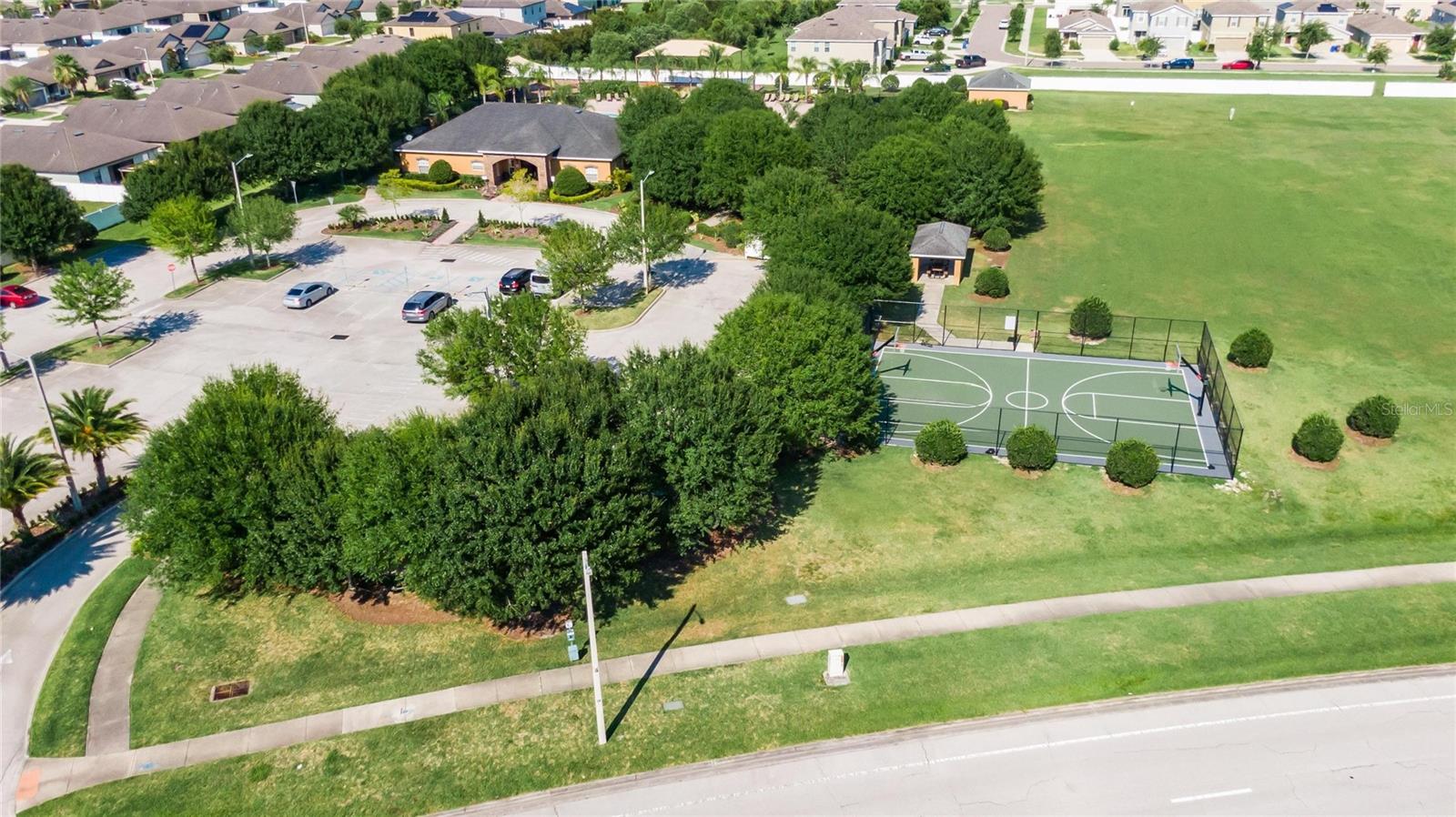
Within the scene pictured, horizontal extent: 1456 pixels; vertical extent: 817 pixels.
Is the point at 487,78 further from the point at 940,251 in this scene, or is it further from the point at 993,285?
the point at 993,285

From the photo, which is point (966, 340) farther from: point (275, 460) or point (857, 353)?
point (275, 460)

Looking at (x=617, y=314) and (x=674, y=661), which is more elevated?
(x=617, y=314)

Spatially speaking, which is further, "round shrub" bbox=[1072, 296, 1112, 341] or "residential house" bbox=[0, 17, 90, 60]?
"residential house" bbox=[0, 17, 90, 60]

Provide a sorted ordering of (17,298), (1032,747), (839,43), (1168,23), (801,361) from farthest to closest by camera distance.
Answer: (1168,23)
(839,43)
(17,298)
(801,361)
(1032,747)

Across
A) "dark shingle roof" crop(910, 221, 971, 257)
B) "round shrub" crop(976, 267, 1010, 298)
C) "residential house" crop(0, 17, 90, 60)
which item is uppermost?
"residential house" crop(0, 17, 90, 60)

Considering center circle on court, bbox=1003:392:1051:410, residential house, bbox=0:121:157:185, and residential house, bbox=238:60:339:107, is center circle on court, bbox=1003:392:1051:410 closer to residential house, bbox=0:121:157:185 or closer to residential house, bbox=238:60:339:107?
residential house, bbox=0:121:157:185

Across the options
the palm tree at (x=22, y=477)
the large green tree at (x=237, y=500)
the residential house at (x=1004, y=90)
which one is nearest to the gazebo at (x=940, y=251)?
the large green tree at (x=237, y=500)

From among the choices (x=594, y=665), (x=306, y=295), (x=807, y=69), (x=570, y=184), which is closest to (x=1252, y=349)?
(x=594, y=665)

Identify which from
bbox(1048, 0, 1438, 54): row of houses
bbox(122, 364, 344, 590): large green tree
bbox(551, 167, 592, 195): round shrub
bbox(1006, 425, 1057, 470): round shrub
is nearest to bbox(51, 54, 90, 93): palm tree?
bbox(551, 167, 592, 195): round shrub
